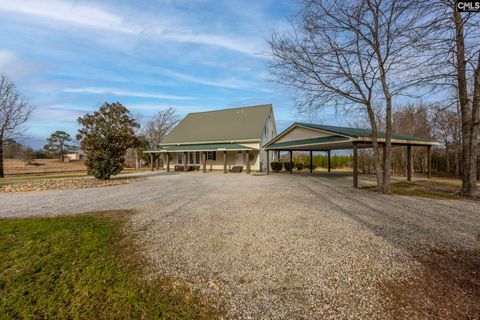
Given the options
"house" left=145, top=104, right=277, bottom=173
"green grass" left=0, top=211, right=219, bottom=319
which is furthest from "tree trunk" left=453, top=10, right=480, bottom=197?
"house" left=145, top=104, right=277, bottom=173

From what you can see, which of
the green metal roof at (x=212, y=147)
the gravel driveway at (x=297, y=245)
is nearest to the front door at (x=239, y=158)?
the green metal roof at (x=212, y=147)

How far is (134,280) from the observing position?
340 centimetres

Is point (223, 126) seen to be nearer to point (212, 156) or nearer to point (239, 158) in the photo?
point (212, 156)

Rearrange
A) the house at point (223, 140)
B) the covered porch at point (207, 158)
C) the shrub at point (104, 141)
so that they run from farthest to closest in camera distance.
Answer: the house at point (223, 140) < the covered porch at point (207, 158) < the shrub at point (104, 141)

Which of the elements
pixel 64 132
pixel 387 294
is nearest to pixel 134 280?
pixel 387 294

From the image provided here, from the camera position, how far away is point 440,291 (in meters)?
3.04

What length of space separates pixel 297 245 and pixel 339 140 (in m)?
9.51

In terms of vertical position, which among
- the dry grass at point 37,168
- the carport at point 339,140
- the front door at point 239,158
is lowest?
the dry grass at point 37,168

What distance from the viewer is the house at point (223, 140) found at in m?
23.2

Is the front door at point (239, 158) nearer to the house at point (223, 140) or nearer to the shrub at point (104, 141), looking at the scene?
the house at point (223, 140)

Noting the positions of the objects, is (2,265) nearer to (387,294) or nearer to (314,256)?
(314,256)

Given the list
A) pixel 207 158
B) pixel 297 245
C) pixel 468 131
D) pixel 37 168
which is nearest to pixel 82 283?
pixel 297 245

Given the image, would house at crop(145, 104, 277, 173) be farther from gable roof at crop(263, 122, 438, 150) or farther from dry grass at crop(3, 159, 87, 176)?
dry grass at crop(3, 159, 87, 176)

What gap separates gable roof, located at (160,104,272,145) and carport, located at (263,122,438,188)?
4091 mm
